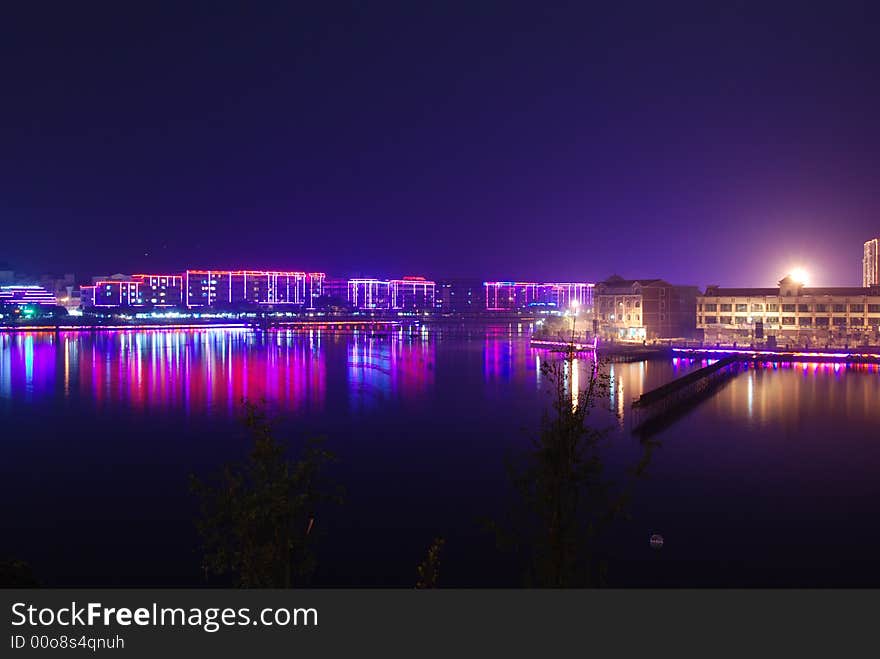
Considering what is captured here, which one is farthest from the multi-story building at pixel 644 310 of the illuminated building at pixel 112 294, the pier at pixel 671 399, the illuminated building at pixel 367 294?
the illuminated building at pixel 367 294

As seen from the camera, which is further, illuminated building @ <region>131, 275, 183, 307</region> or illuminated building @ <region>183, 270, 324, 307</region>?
illuminated building @ <region>183, 270, 324, 307</region>

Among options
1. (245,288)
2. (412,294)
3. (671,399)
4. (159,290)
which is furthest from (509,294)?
(671,399)

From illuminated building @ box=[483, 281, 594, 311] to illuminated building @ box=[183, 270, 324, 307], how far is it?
30072 mm

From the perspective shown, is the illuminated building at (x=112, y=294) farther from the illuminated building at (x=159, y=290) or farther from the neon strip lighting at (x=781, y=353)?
the neon strip lighting at (x=781, y=353)

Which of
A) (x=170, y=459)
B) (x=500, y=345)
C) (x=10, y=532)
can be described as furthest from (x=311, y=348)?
(x=10, y=532)

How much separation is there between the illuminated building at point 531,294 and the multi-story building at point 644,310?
64097mm

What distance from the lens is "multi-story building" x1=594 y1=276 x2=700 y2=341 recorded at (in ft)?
123

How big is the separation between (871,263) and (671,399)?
34577 mm

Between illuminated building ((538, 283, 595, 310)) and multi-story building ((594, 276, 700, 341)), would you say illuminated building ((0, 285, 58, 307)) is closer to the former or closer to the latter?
multi-story building ((594, 276, 700, 341))


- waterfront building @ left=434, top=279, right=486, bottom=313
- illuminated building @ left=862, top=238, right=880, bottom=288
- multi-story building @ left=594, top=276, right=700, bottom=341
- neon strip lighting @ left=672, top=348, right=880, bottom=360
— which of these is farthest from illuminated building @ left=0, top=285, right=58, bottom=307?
illuminated building @ left=862, top=238, right=880, bottom=288

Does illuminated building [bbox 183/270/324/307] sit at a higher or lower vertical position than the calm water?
higher

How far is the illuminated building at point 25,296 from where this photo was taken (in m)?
68.4
